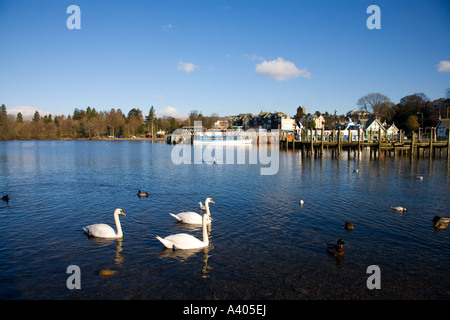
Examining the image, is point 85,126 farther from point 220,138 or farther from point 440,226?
point 440,226

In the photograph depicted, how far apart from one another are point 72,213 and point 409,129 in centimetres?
10010

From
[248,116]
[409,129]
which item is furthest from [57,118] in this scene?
[409,129]

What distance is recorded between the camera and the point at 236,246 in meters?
12.5

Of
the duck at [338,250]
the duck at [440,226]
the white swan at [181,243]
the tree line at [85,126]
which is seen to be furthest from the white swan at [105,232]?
the tree line at [85,126]

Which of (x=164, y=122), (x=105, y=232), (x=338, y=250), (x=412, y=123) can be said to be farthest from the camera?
(x=164, y=122)

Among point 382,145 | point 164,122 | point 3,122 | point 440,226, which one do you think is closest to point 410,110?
point 382,145

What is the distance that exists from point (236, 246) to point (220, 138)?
341 ft

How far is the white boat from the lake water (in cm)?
8457

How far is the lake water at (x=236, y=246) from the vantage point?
30.4ft

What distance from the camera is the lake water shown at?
30.4 feet

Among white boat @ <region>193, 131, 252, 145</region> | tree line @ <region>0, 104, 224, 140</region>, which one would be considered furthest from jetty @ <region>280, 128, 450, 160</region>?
tree line @ <region>0, 104, 224, 140</region>

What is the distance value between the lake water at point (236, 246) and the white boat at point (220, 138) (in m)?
84.6

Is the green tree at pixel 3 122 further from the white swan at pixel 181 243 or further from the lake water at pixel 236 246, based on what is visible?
the white swan at pixel 181 243

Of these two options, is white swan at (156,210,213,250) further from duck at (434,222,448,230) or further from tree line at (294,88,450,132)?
tree line at (294,88,450,132)
